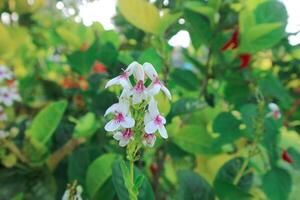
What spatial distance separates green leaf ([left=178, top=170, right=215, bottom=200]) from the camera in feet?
2.66

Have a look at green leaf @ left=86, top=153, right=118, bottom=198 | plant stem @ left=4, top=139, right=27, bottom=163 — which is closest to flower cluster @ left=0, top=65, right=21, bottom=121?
plant stem @ left=4, top=139, right=27, bottom=163

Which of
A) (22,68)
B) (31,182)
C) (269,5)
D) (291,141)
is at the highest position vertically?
(22,68)

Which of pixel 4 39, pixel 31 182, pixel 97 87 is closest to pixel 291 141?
pixel 97 87

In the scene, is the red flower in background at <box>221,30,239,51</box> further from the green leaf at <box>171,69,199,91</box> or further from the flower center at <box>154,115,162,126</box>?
the flower center at <box>154,115,162,126</box>

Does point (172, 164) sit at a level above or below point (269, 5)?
below

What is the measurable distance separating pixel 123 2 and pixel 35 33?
0.73 meters

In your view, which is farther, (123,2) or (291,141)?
(291,141)

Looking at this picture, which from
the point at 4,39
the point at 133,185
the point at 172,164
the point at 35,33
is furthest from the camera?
the point at 35,33

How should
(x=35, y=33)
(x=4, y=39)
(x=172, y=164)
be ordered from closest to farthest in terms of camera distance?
(x=172, y=164) → (x=4, y=39) → (x=35, y=33)

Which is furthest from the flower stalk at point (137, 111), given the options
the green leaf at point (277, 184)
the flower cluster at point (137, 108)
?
the green leaf at point (277, 184)

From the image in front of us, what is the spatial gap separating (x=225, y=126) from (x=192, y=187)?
0.17 m

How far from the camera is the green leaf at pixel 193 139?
961 millimetres

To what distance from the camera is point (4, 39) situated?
141 centimetres

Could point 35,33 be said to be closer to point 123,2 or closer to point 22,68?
point 22,68
